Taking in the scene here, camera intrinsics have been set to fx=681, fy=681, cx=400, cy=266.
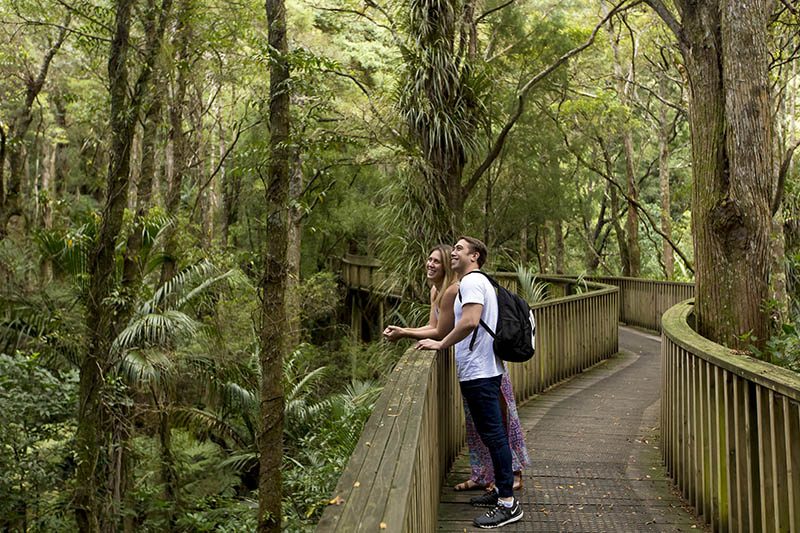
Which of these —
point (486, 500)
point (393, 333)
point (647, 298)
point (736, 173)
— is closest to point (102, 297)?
point (393, 333)

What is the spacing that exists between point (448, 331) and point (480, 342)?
31 centimetres

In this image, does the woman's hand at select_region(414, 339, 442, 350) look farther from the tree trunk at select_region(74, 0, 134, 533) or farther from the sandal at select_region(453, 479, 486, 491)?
the tree trunk at select_region(74, 0, 134, 533)

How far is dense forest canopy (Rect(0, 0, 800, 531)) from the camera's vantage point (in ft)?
20.9

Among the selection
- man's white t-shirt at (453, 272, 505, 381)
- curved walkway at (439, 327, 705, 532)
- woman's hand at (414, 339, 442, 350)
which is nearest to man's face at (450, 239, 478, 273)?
man's white t-shirt at (453, 272, 505, 381)

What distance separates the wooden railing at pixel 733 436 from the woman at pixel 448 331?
3.99ft

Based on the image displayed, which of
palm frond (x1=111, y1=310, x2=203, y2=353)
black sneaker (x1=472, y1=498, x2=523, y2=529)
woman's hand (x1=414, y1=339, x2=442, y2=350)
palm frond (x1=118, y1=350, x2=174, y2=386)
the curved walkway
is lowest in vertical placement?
the curved walkway

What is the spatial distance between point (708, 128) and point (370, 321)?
1902 centimetres

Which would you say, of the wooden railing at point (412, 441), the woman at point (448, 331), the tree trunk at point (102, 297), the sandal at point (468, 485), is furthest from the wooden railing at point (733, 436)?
the tree trunk at point (102, 297)

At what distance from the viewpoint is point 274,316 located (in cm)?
638

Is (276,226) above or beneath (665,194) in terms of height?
beneath

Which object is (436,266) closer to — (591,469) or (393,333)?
(393,333)

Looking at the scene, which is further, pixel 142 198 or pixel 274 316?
pixel 142 198

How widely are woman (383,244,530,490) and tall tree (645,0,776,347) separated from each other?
8.30 feet

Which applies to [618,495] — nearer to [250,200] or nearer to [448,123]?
[448,123]
